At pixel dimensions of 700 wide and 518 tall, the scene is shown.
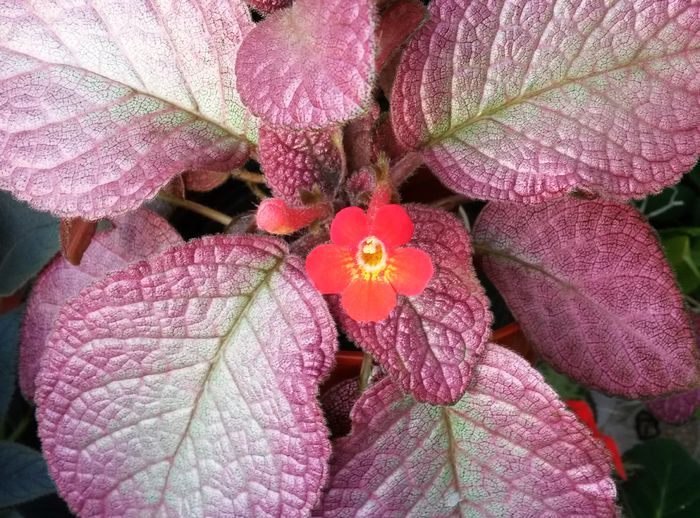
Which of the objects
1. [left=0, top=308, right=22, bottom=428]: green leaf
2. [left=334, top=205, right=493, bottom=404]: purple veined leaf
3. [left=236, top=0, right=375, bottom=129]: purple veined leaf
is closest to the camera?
[left=236, top=0, right=375, bottom=129]: purple veined leaf

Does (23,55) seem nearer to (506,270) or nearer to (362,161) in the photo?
(362,161)

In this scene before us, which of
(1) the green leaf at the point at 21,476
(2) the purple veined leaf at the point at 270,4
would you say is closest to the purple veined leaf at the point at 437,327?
(2) the purple veined leaf at the point at 270,4

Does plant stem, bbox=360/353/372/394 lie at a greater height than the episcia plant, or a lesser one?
lesser

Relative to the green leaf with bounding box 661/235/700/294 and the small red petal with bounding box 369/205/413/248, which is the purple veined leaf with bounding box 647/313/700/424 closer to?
the green leaf with bounding box 661/235/700/294

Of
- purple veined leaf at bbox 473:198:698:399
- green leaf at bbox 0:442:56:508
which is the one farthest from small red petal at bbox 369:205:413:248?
green leaf at bbox 0:442:56:508

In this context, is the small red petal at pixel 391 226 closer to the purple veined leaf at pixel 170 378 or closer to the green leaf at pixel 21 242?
the purple veined leaf at pixel 170 378

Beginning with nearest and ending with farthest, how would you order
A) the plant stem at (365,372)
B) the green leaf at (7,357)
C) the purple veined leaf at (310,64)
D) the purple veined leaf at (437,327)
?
the purple veined leaf at (310,64) → the purple veined leaf at (437,327) → the plant stem at (365,372) → the green leaf at (7,357)

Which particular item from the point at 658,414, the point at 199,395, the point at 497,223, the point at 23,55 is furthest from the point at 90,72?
the point at 658,414
